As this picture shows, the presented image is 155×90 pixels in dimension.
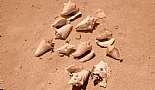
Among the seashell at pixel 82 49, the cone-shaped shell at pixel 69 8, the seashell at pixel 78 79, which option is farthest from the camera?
the cone-shaped shell at pixel 69 8

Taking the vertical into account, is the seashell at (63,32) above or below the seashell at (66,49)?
above

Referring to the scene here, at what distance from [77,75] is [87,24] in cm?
24

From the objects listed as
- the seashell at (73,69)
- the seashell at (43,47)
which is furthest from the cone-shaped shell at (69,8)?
→ the seashell at (73,69)

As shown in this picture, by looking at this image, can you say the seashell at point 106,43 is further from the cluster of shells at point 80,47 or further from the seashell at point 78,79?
the seashell at point 78,79

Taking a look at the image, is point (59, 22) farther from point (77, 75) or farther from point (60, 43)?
point (77, 75)

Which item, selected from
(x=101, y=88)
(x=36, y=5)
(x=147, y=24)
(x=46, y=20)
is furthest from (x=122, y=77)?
(x=36, y=5)

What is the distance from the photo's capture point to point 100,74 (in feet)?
3.14

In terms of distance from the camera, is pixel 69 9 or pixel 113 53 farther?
pixel 69 9

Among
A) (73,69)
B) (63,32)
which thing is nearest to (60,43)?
(63,32)

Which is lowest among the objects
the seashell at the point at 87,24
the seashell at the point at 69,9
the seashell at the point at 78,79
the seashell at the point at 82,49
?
the seashell at the point at 78,79

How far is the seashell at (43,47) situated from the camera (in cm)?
107

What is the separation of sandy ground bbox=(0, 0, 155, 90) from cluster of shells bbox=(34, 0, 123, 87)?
0.02 metres

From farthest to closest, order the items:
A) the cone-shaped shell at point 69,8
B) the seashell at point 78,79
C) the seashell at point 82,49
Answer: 1. the cone-shaped shell at point 69,8
2. the seashell at point 82,49
3. the seashell at point 78,79

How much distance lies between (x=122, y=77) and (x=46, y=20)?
1.35 ft
